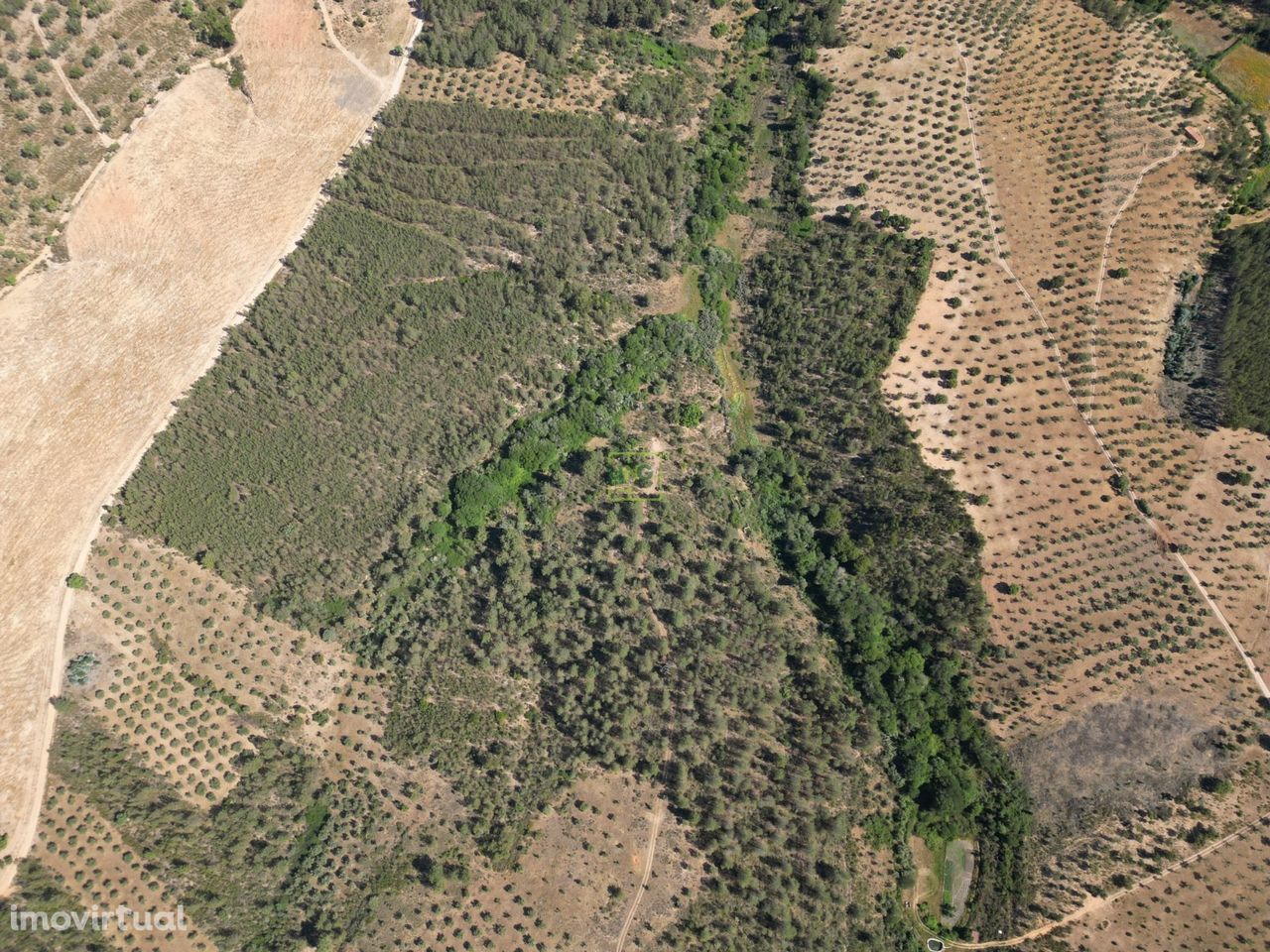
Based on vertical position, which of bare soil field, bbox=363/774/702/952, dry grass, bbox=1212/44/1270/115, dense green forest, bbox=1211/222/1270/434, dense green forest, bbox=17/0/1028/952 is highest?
dry grass, bbox=1212/44/1270/115

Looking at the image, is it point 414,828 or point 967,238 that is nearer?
point 414,828

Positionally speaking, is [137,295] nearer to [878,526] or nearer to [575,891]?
[575,891]

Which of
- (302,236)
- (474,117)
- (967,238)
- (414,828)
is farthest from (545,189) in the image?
(414,828)

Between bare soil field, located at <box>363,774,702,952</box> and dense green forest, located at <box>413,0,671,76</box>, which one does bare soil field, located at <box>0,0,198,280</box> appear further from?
bare soil field, located at <box>363,774,702,952</box>

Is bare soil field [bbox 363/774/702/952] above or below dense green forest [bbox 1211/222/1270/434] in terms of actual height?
below

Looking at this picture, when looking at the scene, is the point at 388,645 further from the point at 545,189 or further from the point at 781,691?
the point at 545,189

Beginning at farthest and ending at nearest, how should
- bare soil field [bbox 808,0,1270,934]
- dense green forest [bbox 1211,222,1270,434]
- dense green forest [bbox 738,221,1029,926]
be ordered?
dense green forest [bbox 1211,222,1270,434]
dense green forest [bbox 738,221,1029,926]
bare soil field [bbox 808,0,1270,934]

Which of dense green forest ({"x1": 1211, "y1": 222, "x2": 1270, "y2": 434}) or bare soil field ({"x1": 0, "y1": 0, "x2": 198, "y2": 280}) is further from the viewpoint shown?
bare soil field ({"x1": 0, "y1": 0, "x2": 198, "y2": 280})

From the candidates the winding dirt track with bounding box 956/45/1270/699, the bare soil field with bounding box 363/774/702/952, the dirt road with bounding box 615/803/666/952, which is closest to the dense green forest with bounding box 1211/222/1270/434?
the winding dirt track with bounding box 956/45/1270/699
